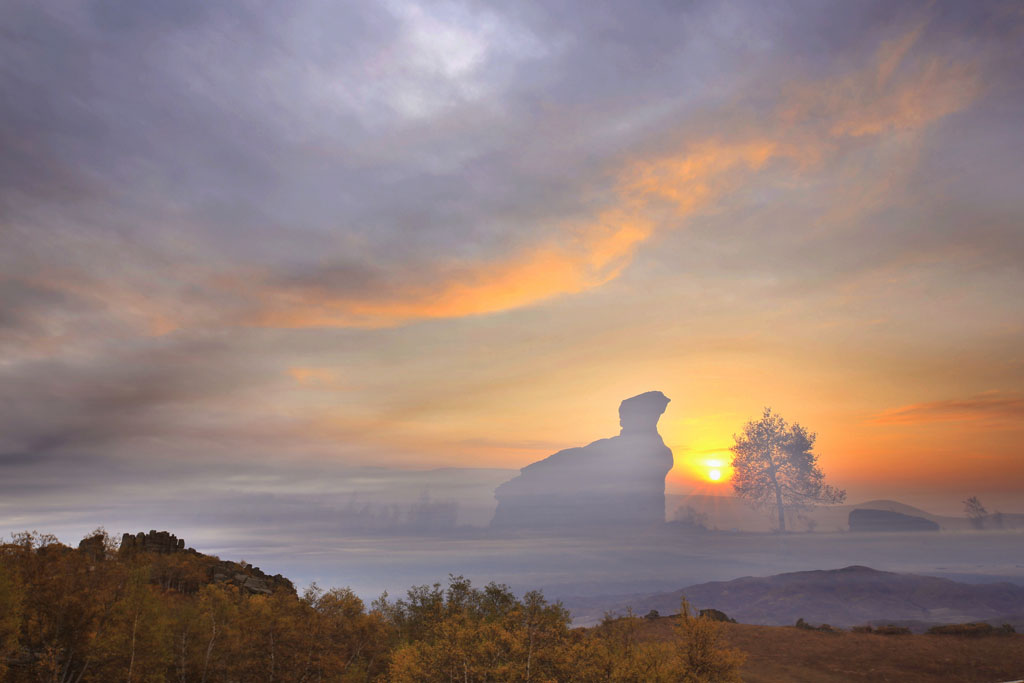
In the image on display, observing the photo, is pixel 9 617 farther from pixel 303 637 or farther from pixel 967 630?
pixel 967 630

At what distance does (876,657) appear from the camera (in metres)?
78.4

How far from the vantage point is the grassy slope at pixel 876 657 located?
70750 millimetres

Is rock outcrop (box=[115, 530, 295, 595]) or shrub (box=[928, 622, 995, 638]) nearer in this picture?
shrub (box=[928, 622, 995, 638])

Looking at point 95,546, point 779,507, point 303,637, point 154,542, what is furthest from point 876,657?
point 154,542

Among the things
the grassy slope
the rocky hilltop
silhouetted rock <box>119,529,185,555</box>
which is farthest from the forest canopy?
silhouetted rock <box>119,529,185,555</box>

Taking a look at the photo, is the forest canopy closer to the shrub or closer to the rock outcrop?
the rock outcrop

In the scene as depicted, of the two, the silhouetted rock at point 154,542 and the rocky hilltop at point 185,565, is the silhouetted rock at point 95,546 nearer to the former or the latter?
the rocky hilltop at point 185,565

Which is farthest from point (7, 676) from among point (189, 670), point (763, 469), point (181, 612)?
point (763, 469)

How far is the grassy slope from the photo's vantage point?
232 feet

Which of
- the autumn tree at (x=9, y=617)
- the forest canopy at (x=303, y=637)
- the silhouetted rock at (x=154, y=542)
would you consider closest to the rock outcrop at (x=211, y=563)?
the silhouetted rock at (x=154, y=542)

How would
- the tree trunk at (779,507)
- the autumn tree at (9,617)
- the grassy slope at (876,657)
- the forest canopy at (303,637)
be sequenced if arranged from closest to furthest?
the forest canopy at (303,637)
the autumn tree at (9,617)
the grassy slope at (876,657)
the tree trunk at (779,507)

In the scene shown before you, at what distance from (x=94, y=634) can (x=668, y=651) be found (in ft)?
243

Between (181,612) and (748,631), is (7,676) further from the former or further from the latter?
(748,631)

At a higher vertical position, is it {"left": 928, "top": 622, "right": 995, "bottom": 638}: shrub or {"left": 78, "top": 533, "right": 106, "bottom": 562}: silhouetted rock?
{"left": 78, "top": 533, "right": 106, "bottom": 562}: silhouetted rock
